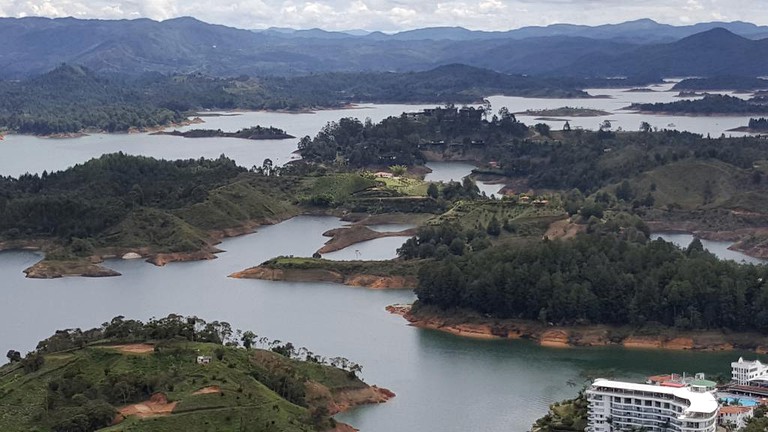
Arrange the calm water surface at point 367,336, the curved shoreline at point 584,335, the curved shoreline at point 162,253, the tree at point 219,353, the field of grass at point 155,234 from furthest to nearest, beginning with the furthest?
1. the field of grass at point 155,234
2. the curved shoreline at point 162,253
3. the curved shoreline at point 584,335
4. the calm water surface at point 367,336
5. the tree at point 219,353

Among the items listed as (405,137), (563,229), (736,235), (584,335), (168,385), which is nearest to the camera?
(168,385)

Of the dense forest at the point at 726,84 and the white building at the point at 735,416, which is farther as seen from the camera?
the dense forest at the point at 726,84

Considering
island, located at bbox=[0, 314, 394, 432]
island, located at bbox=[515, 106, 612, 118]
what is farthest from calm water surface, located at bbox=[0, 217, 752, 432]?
island, located at bbox=[515, 106, 612, 118]

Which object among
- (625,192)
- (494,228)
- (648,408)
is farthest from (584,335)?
(625,192)

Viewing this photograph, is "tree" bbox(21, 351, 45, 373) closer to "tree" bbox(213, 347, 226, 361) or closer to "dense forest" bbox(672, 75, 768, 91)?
"tree" bbox(213, 347, 226, 361)

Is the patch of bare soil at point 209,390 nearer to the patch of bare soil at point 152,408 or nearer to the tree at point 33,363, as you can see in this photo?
the patch of bare soil at point 152,408

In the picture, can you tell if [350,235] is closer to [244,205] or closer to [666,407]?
[244,205]

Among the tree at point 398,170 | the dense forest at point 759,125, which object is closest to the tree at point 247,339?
the tree at point 398,170
